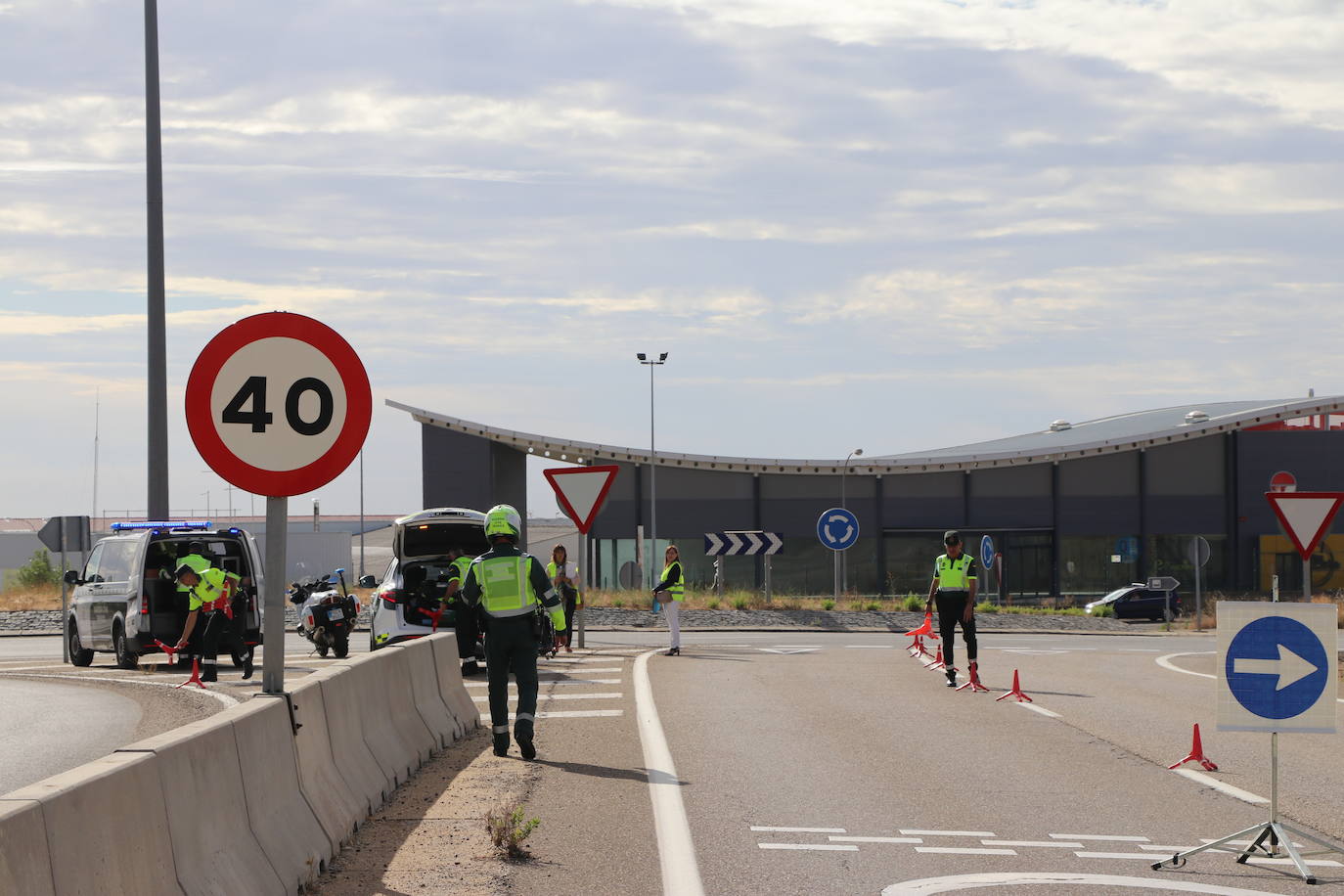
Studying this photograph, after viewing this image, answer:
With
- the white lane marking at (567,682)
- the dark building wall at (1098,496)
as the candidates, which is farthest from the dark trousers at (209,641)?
the dark building wall at (1098,496)

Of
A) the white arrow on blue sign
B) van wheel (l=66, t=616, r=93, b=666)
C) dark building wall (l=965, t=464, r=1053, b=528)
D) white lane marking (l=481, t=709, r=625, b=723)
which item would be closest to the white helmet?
white lane marking (l=481, t=709, r=625, b=723)

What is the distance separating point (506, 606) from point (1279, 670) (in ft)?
18.2

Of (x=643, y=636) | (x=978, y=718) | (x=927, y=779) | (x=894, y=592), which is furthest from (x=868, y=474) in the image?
(x=927, y=779)

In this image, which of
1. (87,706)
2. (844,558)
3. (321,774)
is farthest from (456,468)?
(321,774)

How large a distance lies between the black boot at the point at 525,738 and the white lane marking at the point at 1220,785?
15.3ft

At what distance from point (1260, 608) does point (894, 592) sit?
54.6 meters

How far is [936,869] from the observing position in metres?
7.65

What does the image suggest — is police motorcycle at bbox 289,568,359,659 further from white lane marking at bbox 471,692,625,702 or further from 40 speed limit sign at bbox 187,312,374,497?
40 speed limit sign at bbox 187,312,374,497

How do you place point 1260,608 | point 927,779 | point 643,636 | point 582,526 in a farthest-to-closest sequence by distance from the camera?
point 643,636 → point 582,526 → point 927,779 → point 1260,608

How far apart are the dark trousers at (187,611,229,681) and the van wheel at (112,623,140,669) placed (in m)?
2.34

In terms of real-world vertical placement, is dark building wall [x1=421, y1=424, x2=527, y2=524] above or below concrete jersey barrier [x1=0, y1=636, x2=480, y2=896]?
above

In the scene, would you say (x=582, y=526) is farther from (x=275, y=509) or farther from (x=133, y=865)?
(x=133, y=865)

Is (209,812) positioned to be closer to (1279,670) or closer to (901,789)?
(901,789)

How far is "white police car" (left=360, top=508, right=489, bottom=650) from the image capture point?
1984 cm
